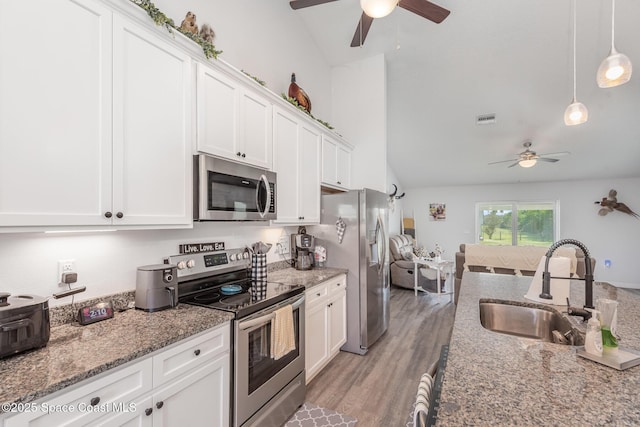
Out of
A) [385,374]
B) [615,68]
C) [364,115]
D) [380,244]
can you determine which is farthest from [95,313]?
[364,115]

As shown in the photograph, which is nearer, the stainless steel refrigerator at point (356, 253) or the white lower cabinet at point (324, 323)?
the white lower cabinet at point (324, 323)

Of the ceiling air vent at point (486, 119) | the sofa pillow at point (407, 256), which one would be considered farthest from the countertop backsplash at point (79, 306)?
the sofa pillow at point (407, 256)

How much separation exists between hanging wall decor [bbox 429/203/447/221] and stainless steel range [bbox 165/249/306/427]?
22.9 feet

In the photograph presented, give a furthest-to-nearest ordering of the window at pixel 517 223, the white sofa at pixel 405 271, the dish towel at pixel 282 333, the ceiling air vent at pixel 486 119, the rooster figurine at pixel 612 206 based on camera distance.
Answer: the window at pixel 517 223
the rooster figurine at pixel 612 206
the white sofa at pixel 405 271
the ceiling air vent at pixel 486 119
the dish towel at pixel 282 333

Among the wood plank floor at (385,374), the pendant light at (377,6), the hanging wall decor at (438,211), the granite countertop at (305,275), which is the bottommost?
the wood plank floor at (385,374)

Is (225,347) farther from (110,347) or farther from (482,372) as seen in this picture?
(482,372)

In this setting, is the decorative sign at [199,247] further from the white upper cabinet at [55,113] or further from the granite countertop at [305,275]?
the white upper cabinet at [55,113]

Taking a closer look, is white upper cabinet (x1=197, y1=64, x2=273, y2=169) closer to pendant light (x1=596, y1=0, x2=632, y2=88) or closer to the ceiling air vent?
pendant light (x1=596, y1=0, x2=632, y2=88)

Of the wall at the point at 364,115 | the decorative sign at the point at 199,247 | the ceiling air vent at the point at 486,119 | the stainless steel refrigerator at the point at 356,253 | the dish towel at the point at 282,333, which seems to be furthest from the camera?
the ceiling air vent at the point at 486,119

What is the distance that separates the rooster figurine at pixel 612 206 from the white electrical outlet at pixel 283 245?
7.52m

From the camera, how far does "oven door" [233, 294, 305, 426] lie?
162cm

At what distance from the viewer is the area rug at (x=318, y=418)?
2057 millimetres

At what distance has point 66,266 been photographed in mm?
1426

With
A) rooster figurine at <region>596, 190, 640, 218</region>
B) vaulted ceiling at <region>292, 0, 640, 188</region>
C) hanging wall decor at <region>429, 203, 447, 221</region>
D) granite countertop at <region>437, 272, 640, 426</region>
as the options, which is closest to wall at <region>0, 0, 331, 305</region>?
vaulted ceiling at <region>292, 0, 640, 188</region>
